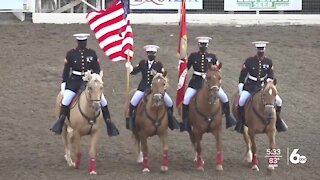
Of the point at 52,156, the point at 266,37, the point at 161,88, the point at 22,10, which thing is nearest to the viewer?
the point at 161,88

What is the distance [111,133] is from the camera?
675 inches

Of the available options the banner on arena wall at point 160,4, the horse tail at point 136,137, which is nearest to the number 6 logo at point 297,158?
the horse tail at point 136,137

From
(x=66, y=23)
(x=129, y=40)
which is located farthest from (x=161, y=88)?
(x=66, y=23)

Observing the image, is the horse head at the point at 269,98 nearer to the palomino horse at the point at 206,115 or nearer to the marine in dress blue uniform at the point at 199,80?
the palomino horse at the point at 206,115

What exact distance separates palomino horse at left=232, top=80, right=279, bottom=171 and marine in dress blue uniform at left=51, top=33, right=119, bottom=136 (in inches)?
108

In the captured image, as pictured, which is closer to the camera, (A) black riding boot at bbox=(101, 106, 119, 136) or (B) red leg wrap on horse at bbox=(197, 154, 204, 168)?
(A) black riding boot at bbox=(101, 106, 119, 136)

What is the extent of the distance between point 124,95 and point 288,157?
734 centimetres

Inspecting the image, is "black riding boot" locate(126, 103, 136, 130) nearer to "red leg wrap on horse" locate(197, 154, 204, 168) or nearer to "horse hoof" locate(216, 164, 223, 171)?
"red leg wrap on horse" locate(197, 154, 204, 168)

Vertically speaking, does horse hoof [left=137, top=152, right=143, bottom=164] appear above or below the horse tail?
below

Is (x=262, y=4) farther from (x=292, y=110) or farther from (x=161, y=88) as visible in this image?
(x=161, y=88)

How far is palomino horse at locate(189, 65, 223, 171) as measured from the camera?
16.7 m

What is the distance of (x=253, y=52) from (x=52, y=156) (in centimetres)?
1175

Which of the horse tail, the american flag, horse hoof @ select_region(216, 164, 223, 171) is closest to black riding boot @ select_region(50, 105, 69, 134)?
the horse tail

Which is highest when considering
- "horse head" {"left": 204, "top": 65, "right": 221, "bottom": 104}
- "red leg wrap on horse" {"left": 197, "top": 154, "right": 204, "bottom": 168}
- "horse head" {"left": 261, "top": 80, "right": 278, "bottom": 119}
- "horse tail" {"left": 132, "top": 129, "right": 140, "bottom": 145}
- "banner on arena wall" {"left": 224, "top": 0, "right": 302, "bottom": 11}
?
"banner on arena wall" {"left": 224, "top": 0, "right": 302, "bottom": 11}
